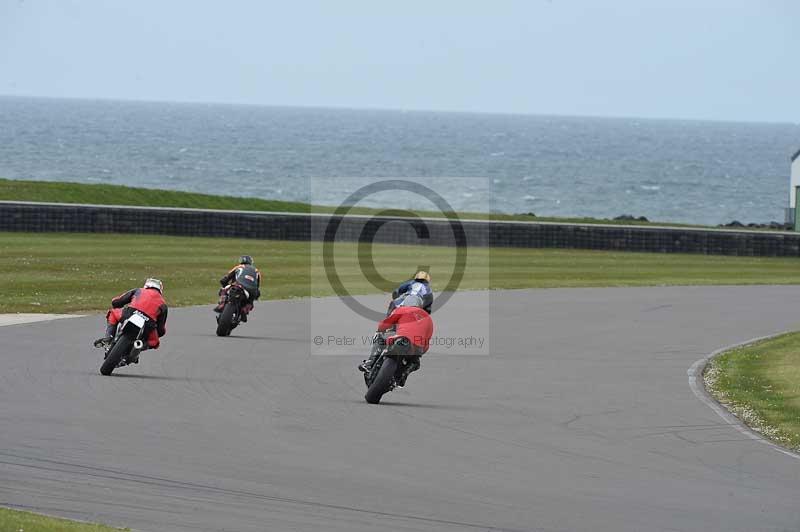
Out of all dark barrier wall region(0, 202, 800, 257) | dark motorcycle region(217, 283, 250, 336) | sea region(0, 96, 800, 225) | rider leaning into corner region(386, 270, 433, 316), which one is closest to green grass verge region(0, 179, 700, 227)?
dark barrier wall region(0, 202, 800, 257)

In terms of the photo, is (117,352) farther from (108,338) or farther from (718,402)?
(718,402)

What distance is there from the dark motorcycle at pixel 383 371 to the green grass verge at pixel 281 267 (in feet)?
29.5

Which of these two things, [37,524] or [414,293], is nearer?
[37,524]

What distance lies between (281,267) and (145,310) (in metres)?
15.2

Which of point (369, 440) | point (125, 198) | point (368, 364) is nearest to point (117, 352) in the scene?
point (368, 364)

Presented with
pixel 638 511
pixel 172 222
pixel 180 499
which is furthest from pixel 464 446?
pixel 172 222

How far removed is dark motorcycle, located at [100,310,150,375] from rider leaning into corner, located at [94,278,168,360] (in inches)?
3.8

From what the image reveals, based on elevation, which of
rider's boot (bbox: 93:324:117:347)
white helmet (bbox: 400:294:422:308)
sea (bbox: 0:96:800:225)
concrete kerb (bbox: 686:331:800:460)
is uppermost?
sea (bbox: 0:96:800:225)

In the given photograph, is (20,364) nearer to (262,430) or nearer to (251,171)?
(262,430)

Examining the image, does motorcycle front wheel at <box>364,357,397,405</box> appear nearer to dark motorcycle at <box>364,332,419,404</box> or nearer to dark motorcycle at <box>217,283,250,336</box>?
dark motorcycle at <box>364,332,419,404</box>

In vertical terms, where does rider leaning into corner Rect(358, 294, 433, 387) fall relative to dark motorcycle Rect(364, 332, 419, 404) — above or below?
above

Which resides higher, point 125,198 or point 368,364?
point 125,198

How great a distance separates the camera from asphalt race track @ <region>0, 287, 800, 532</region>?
10.5 m

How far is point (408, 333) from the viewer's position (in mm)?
15336
